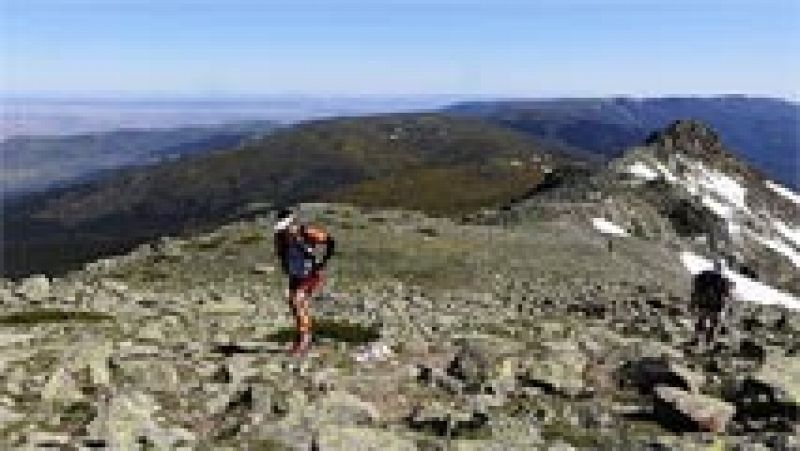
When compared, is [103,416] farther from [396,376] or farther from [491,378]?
[491,378]

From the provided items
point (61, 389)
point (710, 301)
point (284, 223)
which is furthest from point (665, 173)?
point (61, 389)

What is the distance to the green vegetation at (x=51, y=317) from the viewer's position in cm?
3206

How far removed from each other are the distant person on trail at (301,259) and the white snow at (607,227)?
59.3 m

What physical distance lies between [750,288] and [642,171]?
33303 mm

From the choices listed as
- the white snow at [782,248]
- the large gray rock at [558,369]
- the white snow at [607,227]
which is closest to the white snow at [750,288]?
the white snow at [607,227]

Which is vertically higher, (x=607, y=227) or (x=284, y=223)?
(x=284, y=223)

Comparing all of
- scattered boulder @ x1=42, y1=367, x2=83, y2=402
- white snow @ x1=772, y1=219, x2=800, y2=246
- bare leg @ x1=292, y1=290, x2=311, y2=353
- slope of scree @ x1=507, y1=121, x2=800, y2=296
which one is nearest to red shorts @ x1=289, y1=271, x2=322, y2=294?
bare leg @ x1=292, y1=290, x2=311, y2=353

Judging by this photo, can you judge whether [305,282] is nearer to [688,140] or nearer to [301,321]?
[301,321]

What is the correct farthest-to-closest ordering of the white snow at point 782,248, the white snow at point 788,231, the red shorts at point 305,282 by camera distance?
the white snow at point 788,231
the white snow at point 782,248
the red shorts at point 305,282

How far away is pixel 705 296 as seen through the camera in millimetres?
35812

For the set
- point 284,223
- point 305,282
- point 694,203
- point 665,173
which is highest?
point 284,223

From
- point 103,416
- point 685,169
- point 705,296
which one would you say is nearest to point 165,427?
point 103,416

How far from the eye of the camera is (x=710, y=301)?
117 ft

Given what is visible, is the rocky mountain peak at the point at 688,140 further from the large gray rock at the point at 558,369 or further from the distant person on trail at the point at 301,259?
the distant person on trail at the point at 301,259
